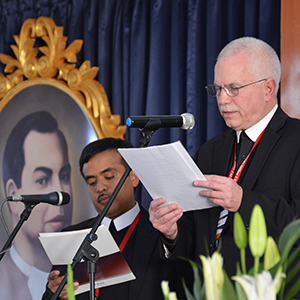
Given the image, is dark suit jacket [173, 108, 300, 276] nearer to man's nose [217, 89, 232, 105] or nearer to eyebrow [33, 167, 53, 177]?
man's nose [217, 89, 232, 105]

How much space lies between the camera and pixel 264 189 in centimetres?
199

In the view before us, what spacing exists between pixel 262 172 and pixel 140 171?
462 mm

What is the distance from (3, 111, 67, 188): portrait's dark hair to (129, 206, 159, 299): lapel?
4.61 ft

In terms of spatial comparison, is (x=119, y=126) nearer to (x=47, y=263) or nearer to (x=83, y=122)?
(x=83, y=122)

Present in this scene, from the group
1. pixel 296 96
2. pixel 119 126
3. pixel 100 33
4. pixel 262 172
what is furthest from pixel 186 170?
pixel 100 33

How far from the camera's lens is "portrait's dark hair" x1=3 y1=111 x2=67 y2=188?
4031 millimetres

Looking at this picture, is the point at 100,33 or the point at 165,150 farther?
the point at 100,33

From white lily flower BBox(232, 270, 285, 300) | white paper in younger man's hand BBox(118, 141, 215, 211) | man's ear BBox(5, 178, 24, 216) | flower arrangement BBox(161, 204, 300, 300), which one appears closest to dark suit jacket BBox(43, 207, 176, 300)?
white paper in younger man's hand BBox(118, 141, 215, 211)

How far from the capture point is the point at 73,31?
13.2 feet

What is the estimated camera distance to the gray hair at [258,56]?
6.83 feet

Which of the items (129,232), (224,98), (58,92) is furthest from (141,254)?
(58,92)

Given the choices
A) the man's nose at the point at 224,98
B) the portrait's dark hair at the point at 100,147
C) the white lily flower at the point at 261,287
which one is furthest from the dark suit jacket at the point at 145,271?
the white lily flower at the point at 261,287


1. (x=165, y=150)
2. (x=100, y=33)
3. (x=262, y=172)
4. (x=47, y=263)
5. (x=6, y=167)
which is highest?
(x=100, y=33)

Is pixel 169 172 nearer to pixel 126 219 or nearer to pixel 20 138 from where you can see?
pixel 126 219
